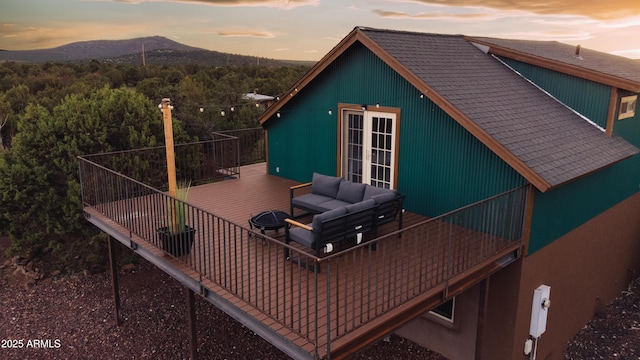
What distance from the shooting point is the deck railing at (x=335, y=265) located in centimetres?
488

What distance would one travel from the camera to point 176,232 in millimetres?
6945

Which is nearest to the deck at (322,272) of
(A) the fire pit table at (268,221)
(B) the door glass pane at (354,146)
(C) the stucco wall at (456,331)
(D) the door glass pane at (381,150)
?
(A) the fire pit table at (268,221)

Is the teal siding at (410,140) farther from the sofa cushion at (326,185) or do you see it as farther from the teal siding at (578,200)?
the sofa cushion at (326,185)

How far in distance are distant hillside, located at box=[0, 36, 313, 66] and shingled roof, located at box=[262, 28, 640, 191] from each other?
3872 centimetres

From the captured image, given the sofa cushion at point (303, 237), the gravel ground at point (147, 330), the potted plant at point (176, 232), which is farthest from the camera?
the gravel ground at point (147, 330)

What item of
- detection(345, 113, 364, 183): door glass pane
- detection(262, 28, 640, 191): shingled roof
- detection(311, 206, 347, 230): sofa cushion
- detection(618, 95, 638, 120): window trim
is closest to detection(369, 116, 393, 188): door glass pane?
detection(345, 113, 364, 183): door glass pane

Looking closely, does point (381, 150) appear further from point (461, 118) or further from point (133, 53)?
point (133, 53)

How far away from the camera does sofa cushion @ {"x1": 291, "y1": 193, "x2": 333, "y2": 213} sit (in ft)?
26.3

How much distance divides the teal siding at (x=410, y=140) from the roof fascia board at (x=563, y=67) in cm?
311

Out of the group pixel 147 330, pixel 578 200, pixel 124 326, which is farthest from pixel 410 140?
pixel 124 326

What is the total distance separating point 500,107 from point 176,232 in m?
6.04

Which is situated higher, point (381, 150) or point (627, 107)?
point (627, 107)

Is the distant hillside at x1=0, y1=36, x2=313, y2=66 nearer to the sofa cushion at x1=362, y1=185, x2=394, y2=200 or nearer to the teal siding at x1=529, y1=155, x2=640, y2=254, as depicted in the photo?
the teal siding at x1=529, y1=155, x2=640, y2=254

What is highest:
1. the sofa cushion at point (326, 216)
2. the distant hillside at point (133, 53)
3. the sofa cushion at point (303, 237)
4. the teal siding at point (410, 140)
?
the distant hillside at point (133, 53)
